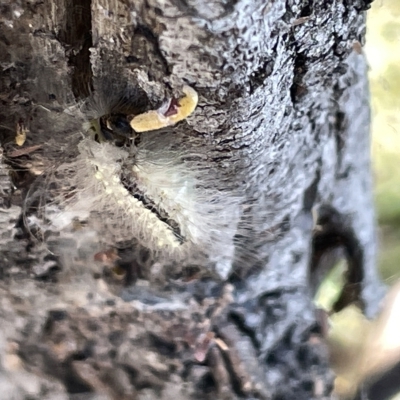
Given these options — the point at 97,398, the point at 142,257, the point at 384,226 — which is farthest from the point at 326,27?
the point at 384,226

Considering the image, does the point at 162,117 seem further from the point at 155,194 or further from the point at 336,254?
the point at 336,254

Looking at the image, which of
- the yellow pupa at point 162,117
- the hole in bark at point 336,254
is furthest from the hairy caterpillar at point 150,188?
the hole in bark at point 336,254

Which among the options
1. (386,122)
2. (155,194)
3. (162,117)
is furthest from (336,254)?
(162,117)

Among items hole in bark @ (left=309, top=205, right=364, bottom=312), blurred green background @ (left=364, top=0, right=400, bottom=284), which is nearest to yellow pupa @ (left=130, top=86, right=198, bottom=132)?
hole in bark @ (left=309, top=205, right=364, bottom=312)

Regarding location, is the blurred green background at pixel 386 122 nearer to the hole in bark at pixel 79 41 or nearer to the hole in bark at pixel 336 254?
the hole in bark at pixel 336 254

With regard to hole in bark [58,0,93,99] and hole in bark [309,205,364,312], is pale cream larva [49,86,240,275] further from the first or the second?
hole in bark [309,205,364,312]
